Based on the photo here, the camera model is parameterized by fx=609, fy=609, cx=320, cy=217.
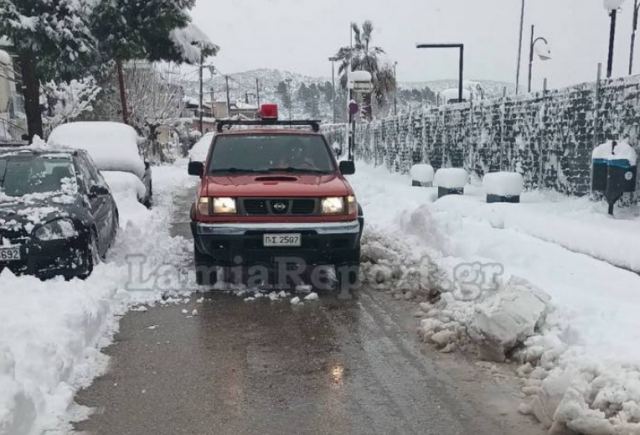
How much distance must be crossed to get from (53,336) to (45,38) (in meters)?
13.2

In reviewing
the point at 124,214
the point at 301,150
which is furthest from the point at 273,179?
the point at 124,214

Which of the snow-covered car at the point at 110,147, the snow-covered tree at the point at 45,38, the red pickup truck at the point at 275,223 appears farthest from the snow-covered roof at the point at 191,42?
the red pickup truck at the point at 275,223

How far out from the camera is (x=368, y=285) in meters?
7.07

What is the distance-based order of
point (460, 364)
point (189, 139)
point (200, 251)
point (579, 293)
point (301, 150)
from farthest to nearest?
point (189, 139) → point (301, 150) → point (200, 251) → point (579, 293) → point (460, 364)

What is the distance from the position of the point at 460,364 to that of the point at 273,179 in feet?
10.3

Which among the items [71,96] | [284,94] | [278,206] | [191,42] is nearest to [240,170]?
[278,206]

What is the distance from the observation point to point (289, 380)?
14.3 ft

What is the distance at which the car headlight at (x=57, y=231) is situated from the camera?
6047 mm

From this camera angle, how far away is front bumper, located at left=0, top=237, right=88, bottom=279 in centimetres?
596

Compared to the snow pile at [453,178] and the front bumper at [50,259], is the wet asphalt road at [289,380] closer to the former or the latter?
the front bumper at [50,259]

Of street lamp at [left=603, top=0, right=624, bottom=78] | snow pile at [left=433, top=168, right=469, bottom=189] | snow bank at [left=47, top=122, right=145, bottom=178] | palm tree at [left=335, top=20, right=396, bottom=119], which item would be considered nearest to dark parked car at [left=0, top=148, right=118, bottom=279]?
snow bank at [left=47, top=122, right=145, bottom=178]

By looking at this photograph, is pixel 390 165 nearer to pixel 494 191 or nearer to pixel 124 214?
pixel 494 191

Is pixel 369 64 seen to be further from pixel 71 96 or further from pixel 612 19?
pixel 612 19

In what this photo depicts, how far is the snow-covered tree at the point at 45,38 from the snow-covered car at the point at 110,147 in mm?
3525
